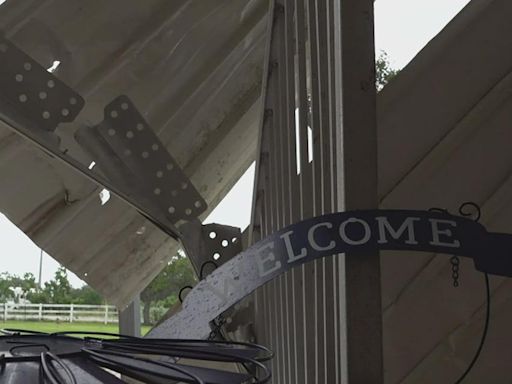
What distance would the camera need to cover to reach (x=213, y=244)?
71.2 inches

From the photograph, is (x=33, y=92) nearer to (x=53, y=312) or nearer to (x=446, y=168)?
(x=446, y=168)

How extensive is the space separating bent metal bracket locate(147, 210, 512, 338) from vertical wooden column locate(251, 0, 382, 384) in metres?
0.02

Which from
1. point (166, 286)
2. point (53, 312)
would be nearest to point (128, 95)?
point (166, 286)

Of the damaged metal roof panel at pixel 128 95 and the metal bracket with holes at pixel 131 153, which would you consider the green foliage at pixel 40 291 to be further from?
the metal bracket with holes at pixel 131 153

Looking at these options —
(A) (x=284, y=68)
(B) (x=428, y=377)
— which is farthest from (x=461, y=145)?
(A) (x=284, y=68)

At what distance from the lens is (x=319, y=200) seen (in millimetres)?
1031

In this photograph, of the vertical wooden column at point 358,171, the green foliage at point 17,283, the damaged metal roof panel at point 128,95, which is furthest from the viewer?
the green foliage at point 17,283

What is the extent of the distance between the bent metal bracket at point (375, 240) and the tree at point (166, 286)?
7.25 ft

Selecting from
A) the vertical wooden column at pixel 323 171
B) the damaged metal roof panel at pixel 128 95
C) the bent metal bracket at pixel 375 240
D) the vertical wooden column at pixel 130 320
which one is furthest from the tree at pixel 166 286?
the bent metal bracket at pixel 375 240

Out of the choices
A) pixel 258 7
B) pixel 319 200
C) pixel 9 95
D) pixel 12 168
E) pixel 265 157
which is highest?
pixel 258 7

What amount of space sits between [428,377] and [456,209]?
1.27 feet

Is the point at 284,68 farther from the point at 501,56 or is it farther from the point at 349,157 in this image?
the point at 501,56

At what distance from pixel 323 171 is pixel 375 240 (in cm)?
17

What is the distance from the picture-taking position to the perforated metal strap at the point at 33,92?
1.55 meters
